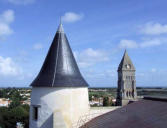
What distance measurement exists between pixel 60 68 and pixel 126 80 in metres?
46.1

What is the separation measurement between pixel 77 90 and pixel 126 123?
3331 mm

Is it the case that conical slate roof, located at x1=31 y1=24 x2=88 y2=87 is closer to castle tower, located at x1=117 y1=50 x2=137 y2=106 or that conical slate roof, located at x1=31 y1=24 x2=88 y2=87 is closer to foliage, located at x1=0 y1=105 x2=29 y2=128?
foliage, located at x1=0 y1=105 x2=29 y2=128

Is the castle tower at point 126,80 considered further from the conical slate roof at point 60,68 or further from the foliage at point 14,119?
the conical slate roof at point 60,68

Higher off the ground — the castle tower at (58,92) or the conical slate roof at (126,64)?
the conical slate roof at (126,64)

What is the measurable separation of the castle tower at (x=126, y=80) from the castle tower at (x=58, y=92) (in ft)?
146

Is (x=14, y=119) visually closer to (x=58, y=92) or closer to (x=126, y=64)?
(x=126, y=64)

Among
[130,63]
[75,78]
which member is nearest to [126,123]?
Result: [75,78]

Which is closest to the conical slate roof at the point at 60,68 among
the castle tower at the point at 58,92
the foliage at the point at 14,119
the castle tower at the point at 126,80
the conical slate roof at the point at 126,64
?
the castle tower at the point at 58,92

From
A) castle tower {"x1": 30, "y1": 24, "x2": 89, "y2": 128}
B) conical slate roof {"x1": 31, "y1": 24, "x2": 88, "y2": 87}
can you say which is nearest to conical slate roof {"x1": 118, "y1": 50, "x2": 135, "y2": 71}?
conical slate roof {"x1": 31, "y1": 24, "x2": 88, "y2": 87}

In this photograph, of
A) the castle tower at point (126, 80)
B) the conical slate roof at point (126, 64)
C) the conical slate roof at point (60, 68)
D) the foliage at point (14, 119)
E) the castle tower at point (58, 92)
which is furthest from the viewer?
the conical slate roof at point (126, 64)

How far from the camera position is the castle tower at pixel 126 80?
5423 centimetres

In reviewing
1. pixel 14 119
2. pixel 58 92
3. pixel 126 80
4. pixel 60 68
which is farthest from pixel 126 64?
pixel 58 92

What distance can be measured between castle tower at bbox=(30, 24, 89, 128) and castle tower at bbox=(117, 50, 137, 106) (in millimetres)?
44357

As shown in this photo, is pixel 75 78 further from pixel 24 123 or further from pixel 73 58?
pixel 24 123
